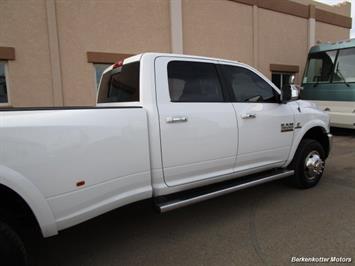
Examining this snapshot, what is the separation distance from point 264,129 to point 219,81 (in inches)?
36.5

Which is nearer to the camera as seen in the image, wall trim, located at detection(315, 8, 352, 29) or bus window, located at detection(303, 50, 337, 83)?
bus window, located at detection(303, 50, 337, 83)

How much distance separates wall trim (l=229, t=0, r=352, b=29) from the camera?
12.9 metres

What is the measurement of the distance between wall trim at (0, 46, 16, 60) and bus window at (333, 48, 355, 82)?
31.0ft

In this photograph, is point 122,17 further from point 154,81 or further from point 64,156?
point 64,156

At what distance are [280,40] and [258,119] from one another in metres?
11.1

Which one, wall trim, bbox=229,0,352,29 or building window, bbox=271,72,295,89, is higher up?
wall trim, bbox=229,0,352,29

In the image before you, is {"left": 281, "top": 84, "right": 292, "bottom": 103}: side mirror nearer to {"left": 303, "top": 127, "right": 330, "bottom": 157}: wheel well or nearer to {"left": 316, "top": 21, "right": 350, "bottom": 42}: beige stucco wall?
{"left": 303, "top": 127, "right": 330, "bottom": 157}: wheel well

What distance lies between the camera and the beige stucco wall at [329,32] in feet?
50.4

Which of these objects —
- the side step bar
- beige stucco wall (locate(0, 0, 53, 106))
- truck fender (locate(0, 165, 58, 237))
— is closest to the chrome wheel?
the side step bar

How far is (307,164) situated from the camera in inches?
187

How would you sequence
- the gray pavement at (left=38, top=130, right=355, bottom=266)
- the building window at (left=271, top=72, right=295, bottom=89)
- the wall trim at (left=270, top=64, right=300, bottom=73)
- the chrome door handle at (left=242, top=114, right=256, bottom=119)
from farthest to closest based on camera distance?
the building window at (left=271, top=72, right=295, bottom=89) → the wall trim at (left=270, top=64, right=300, bottom=73) → the chrome door handle at (left=242, top=114, right=256, bottom=119) → the gray pavement at (left=38, top=130, right=355, bottom=266)

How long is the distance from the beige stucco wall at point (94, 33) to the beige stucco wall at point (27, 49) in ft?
1.59

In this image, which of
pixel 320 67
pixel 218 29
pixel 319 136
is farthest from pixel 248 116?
pixel 218 29

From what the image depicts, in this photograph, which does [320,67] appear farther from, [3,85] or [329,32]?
[3,85]
